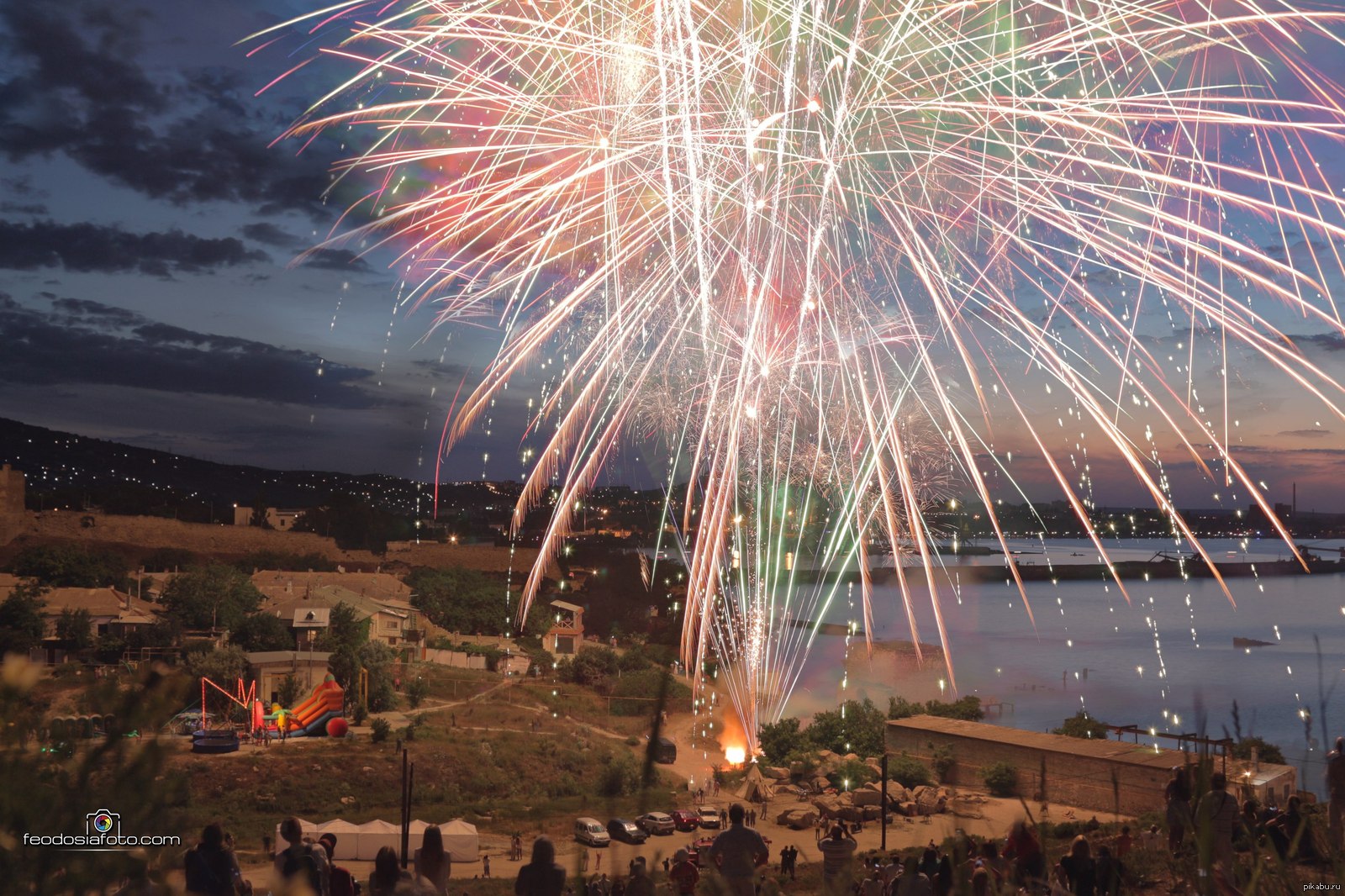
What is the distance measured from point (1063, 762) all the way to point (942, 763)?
7.31 ft

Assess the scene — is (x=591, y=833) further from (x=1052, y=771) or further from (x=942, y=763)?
(x=1052, y=771)

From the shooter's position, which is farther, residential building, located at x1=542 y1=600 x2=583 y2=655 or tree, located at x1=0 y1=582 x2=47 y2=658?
residential building, located at x1=542 y1=600 x2=583 y2=655

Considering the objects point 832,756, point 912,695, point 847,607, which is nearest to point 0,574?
point 832,756

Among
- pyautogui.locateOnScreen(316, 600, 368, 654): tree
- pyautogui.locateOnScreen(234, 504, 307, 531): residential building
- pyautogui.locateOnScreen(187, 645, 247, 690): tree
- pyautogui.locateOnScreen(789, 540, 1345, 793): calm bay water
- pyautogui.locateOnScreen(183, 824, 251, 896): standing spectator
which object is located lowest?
pyautogui.locateOnScreen(789, 540, 1345, 793): calm bay water

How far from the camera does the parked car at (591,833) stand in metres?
12.8

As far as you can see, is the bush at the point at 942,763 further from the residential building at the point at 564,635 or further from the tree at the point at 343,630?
the residential building at the point at 564,635

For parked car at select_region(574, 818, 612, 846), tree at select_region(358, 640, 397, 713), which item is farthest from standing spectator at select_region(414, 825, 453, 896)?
tree at select_region(358, 640, 397, 713)

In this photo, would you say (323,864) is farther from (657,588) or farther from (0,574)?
(657,588)

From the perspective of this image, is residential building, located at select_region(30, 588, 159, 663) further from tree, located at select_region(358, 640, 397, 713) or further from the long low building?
the long low building

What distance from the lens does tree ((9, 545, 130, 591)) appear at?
1193 inches

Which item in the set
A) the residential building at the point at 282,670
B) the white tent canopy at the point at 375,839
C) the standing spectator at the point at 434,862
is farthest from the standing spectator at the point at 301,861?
the residential building at the point at 282,670

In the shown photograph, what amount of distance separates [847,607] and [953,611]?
6.78 m

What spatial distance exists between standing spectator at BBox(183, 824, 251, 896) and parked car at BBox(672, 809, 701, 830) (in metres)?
11.0

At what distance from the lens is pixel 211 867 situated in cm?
368
